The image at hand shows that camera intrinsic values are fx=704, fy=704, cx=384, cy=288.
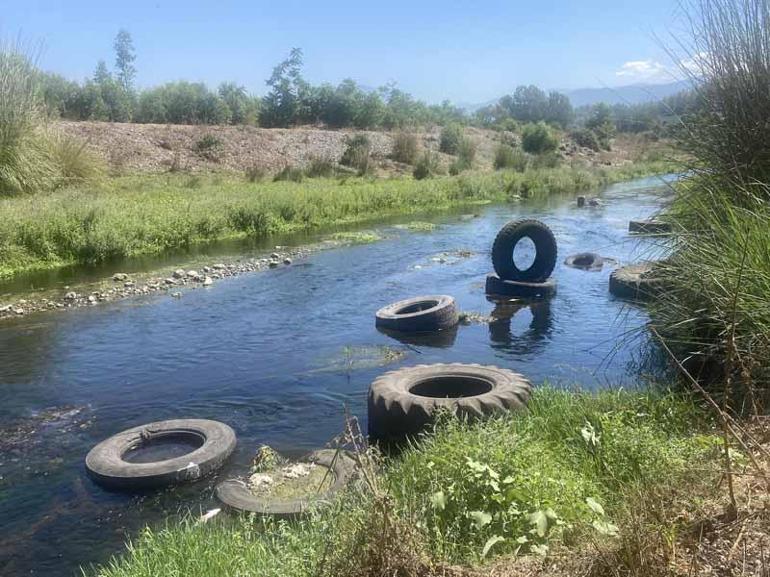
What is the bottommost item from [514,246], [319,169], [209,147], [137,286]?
[137,286]

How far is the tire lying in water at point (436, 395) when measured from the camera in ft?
22.9

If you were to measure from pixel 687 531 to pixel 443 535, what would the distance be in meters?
1.37

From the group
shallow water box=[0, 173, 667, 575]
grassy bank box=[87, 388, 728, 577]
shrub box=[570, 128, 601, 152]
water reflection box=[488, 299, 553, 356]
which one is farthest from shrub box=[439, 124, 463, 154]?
grassy bank box=[87, 388, 728, 577]

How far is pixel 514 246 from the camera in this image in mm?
14328

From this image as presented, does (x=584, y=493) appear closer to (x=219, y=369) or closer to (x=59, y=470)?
(x=59, y=470)

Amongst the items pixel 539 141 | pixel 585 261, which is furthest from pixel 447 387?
pixel 539 141

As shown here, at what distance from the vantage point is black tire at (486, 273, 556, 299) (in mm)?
13648

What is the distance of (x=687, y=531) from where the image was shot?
3.53 metres

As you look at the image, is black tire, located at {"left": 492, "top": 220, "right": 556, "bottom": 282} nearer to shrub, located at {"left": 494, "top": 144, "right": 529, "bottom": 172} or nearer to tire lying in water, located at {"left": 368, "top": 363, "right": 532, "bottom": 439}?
tire lying in water, located at {"left": 368, "top": 363, "right": 532, "bottom": 439}

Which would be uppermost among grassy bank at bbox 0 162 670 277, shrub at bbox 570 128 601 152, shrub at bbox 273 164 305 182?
shrub at bbox 570 128 601 152

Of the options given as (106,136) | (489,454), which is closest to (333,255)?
(489,454)

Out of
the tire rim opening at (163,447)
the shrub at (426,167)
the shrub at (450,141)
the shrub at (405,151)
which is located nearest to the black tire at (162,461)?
the tire rim opening at (163,447)

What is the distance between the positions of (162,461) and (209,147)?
99.0 ft

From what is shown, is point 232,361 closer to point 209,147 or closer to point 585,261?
point 585,261
